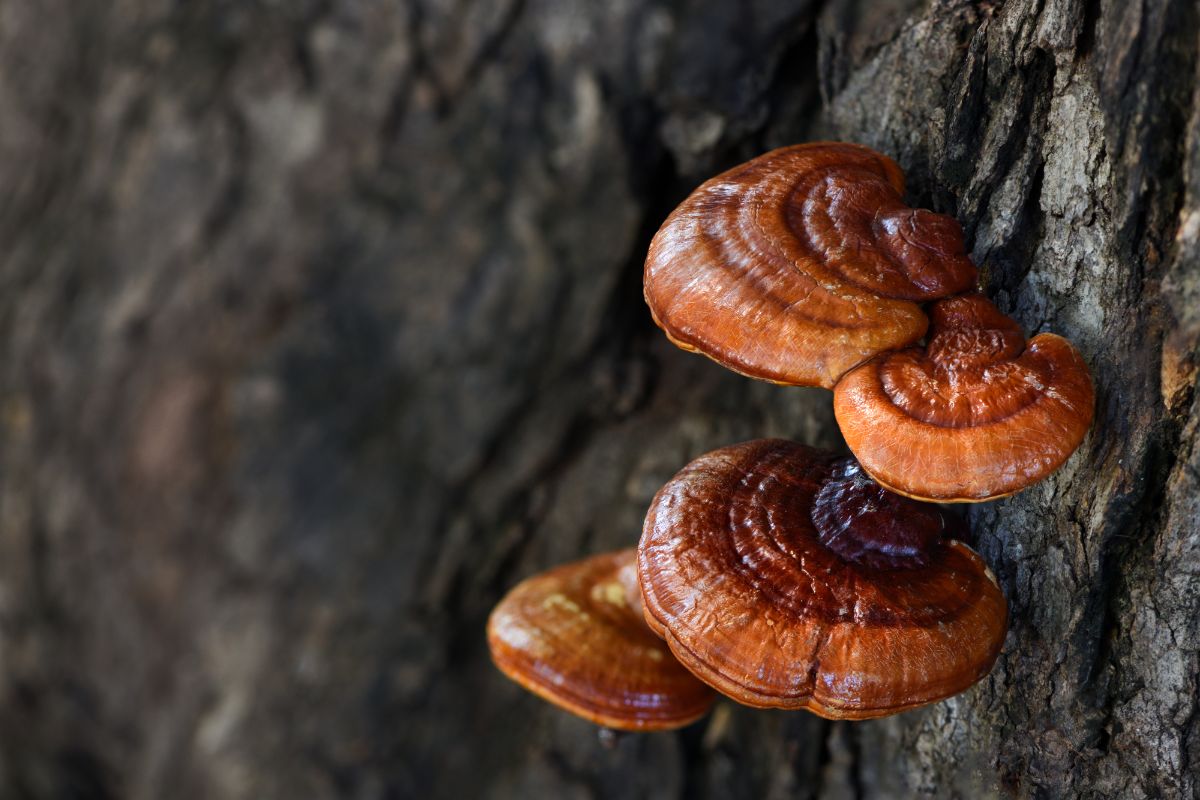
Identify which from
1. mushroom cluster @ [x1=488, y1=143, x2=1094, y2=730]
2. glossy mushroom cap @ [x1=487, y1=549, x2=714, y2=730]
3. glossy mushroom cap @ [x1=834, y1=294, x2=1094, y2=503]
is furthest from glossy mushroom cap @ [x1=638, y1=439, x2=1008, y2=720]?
glossy mushroom cap @ [x1=487, y1=549, x2=714, y2=730]

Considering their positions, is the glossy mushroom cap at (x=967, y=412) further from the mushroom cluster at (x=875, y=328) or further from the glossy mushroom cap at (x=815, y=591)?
the glossy mushroom cap at (x=815, y=591)

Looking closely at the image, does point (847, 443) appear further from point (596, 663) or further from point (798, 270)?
point (596, 663)

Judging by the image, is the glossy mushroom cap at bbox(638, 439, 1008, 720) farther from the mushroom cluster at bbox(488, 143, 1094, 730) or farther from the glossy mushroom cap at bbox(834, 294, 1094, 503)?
the glossy mushroom cap at bbox(834, 294, 1094, 503)

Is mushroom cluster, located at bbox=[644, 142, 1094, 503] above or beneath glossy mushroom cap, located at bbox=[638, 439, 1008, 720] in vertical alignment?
above

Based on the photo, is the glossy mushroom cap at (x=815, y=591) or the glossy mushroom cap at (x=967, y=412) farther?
the glossy mushroom cap at (x=815, y=591)

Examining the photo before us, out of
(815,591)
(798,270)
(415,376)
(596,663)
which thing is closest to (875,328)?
(798,270)

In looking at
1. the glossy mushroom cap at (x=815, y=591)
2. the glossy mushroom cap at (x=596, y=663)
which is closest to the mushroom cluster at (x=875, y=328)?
the glossy mushroom cap at (x=815, y=591)
